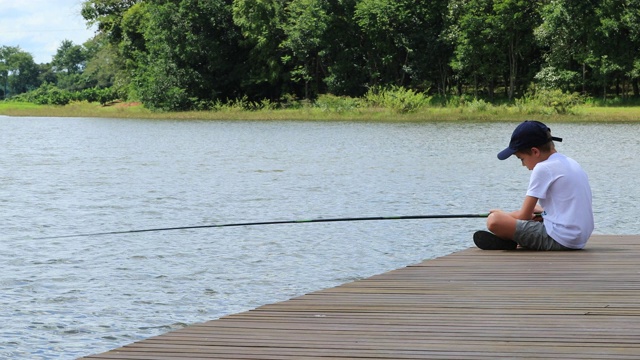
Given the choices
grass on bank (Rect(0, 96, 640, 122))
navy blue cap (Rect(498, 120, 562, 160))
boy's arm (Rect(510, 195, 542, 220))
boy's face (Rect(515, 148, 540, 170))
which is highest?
navy blue cap (Rect(498, 120, 562, 160))

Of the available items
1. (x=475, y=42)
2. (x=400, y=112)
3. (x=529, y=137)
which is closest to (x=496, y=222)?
(x=529, y=137)

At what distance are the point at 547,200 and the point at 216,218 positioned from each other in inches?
282

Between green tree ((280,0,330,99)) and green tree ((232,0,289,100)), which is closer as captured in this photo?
green tree ((280,0,330,99))

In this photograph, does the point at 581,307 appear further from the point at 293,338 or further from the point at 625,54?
the point at 625,54

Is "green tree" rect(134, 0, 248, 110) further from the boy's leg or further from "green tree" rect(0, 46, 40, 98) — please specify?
"green tree" rect(0, 46, 40, 98)

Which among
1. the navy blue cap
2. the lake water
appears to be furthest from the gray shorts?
the lake water

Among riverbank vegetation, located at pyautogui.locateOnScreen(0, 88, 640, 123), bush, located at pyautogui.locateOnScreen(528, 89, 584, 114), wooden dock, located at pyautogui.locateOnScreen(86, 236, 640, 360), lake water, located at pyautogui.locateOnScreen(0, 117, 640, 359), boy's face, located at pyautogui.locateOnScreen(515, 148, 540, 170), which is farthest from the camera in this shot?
riverbank vegetation, located at pyautogui.locateOnScreen(0, 88, 640, 123)

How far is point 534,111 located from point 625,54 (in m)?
7.48

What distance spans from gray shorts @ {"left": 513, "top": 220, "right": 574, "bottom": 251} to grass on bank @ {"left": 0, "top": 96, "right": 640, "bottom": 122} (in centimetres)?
3469

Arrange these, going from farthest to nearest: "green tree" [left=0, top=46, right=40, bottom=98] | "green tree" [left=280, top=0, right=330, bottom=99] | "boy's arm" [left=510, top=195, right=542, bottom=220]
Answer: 1. "green tree" [left=0, top=46, right=40, bottom=98]
2. "green tree" [left=280, top=0, right=330, bottom=99]
3. "boy's arm" [left=510, top=195, right=542, bottom=220]

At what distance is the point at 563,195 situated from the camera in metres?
6.20

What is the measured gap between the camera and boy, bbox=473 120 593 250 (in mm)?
6172

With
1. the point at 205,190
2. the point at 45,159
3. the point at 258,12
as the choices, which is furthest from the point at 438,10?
the point at 205,190

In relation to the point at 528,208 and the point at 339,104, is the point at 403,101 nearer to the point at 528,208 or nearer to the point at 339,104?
the point at 339,104
